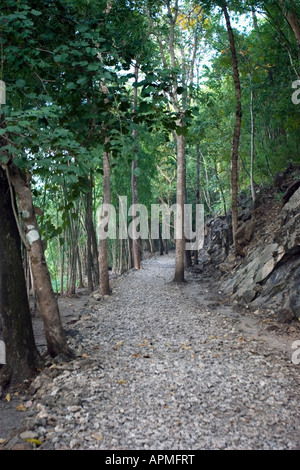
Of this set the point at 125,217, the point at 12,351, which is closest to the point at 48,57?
the point at 12,351

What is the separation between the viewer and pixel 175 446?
265 cm

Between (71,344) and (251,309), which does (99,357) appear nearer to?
(71,344)

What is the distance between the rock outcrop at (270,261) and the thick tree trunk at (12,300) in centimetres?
398

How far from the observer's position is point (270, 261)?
7590 mm

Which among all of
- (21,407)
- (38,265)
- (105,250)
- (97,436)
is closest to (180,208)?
(105,250)

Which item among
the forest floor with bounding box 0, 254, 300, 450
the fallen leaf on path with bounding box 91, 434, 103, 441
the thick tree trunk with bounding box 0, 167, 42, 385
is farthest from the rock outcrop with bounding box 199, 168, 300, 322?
the fallen leaf on path with bounding box 91, 434, 103, 441

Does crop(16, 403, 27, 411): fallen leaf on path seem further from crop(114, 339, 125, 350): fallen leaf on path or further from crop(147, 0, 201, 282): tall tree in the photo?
crop(147, 0, 201, 282): tall tree

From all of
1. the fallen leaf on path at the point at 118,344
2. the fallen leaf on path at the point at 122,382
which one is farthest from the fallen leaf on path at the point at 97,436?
the fallen leaf on path at the point at 118,344

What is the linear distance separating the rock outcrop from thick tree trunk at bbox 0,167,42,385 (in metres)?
3.98

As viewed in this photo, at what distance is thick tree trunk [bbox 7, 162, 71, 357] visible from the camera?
417cm

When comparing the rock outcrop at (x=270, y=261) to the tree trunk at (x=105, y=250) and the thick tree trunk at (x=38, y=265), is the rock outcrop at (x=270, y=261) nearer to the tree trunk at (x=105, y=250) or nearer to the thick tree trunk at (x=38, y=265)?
the tree trunk at (x=105, y=250)

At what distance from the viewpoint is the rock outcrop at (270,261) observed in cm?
665

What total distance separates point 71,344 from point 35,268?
1.51m

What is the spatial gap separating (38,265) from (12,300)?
52 centimetres
